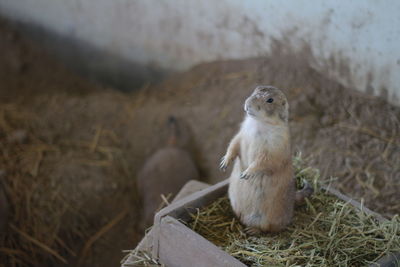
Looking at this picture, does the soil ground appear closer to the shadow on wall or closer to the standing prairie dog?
the shadow on wall

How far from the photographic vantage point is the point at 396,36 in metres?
3.95

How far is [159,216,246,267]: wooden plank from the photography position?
2.45m

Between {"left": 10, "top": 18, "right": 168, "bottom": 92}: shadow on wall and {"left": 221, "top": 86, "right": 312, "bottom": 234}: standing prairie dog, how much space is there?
11.1 feet

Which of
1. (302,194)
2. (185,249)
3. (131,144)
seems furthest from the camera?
(131,144)

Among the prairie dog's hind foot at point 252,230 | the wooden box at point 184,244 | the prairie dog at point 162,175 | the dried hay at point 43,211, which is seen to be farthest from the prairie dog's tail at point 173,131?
the prairie dog's hind foot at point 252,230

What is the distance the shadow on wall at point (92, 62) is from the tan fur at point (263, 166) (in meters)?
3.41

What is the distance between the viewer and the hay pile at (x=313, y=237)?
2.57 meters

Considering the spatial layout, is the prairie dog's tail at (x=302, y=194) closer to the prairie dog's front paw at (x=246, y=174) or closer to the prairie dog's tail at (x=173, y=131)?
the prairie dog's front paw at (x=246, y=174)

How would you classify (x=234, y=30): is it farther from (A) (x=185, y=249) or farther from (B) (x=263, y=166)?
(A) (x=185, y=249)

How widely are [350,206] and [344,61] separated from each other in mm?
1892

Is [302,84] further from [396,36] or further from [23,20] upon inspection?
[23,20]

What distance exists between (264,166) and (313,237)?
456mm

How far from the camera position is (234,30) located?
507cm

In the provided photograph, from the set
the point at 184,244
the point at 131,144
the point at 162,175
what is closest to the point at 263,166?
the point at 184,244
